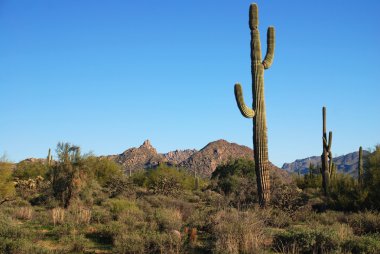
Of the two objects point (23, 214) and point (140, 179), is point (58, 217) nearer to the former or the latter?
point (23, 214)

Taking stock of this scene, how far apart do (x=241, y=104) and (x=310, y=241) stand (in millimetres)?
7405

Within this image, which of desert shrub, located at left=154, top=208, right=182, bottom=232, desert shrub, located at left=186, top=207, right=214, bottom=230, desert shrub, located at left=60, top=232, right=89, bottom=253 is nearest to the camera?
desert shrub, located at left=60, top=232, right=89, bottom=253

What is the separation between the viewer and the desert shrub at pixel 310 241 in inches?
396

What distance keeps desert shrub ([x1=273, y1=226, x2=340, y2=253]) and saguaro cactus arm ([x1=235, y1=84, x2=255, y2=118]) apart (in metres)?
6.68

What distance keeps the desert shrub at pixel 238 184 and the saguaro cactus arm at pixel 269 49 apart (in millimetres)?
5678

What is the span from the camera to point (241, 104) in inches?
655

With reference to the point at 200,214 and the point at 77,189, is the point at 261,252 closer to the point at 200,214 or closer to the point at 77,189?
the point at 200,214

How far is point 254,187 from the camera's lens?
19.6 metres

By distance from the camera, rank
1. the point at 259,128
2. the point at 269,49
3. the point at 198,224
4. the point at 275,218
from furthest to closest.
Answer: the point at 269,49, the point at 259,128, the point at 275,218, the point at 198,224

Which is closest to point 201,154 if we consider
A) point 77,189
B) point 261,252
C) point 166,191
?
point 166,191

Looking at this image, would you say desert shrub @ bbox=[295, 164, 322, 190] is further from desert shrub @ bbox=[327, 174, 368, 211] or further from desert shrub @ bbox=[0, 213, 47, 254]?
desert shrub @ bbox=[0, 213, 47, 254]

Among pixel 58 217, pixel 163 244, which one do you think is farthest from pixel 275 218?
pixel 58 217

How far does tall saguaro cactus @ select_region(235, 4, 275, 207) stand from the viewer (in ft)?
55.1

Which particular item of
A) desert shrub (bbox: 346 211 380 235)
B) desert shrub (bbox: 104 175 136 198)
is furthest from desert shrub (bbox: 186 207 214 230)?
desert shrub (bbox: 104 175 136 198)
